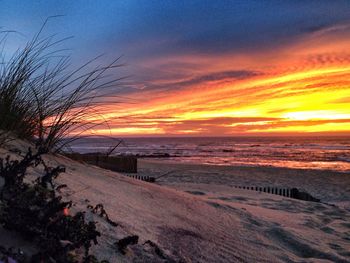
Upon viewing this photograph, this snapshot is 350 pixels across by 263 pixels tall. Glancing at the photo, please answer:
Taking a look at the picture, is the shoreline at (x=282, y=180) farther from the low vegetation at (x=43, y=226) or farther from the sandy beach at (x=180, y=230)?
the low vegetation at (x=43, y=226)

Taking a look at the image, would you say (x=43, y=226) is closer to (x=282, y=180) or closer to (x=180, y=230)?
(x=180, y=230)

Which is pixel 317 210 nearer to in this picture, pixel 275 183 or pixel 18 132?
pixel 18 132

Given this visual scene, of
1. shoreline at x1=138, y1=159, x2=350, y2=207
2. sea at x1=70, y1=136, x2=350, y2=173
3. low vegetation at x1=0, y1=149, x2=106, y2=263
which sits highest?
low vegetation at x1=0, y1=149, x2=106, y2=263

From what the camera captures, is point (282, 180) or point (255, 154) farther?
point (255, 154)

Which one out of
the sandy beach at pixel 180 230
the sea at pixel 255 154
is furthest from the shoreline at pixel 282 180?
the sandy beach at pixel 180 230

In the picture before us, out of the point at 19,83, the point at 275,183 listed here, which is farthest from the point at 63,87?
the point at 275,183

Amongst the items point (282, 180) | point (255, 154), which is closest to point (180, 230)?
point (282, 180)

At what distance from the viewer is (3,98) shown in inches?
136

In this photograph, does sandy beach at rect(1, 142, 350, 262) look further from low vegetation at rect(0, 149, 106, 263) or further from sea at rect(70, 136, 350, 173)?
sea at rect(70, 136, 350, 173)

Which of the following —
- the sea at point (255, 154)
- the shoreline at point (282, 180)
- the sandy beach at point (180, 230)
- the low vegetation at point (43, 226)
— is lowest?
the shoreline at point (282, 180)

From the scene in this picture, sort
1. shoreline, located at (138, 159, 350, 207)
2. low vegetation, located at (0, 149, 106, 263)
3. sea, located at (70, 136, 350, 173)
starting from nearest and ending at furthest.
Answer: low vegetation, located at (0, 149, 106, 263) < shoreline, located at (138, 159, 350, 207) < sea, located at (70, 136, 350, 173)

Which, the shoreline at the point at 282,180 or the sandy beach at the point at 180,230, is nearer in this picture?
the sandy beach at the point at 180,230

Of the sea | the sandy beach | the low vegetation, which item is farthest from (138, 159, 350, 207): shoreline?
the low vegetation

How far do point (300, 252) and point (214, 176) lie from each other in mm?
17894
